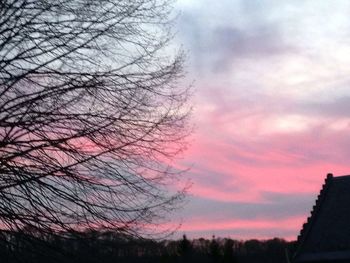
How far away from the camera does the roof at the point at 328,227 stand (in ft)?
121

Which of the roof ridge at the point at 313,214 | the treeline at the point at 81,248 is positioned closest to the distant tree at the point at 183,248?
the treeline at the point at 81,248

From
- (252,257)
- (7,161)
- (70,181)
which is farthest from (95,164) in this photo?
(252,257)

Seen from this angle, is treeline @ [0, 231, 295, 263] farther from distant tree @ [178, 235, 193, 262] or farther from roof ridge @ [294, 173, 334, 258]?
roof ridge @ [294, 173, 334, 258]

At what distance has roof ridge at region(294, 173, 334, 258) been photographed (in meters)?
38.8

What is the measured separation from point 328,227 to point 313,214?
1708 millimetres

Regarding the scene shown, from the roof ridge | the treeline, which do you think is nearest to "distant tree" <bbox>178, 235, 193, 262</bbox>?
the treeline

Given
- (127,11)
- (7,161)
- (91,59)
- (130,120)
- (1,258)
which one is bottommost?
(1,258)

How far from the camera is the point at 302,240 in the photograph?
38.7m

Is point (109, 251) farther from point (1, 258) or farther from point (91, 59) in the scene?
point (91, 59)

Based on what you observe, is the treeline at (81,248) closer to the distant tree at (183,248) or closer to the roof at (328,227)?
the distant tree at (183,248)

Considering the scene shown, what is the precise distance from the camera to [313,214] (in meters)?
39.7

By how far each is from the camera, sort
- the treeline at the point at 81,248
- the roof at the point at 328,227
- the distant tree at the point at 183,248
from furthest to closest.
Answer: the roof at the point at 328,227 < the distant tree at the point at 183,248 < the treeline at the point at 81,248

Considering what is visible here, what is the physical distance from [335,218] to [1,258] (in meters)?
31.3

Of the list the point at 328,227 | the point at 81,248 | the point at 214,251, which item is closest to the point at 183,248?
the point at 81,248
